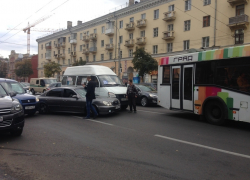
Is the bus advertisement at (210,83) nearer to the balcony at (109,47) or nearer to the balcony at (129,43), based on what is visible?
the balcony at (129,43)

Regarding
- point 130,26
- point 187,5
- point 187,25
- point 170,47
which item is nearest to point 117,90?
point 187,25

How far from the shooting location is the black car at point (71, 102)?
33.3ft

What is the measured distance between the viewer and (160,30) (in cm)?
3625

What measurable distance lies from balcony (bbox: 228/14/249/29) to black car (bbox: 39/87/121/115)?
72.6 feet

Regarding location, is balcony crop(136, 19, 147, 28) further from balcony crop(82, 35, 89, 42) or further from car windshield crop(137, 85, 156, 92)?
car windshield crop(137, 85, 156, 92)

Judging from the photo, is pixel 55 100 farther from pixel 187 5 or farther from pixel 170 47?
pixel 187 5

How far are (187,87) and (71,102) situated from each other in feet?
16.9

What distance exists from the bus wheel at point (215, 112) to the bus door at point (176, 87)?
140 centimetres

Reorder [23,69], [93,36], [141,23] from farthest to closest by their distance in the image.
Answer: [23,69] → [93,36] → [141,23]

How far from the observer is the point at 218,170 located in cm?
443

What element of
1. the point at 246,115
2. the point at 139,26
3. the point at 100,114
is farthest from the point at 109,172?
the point at 139,26

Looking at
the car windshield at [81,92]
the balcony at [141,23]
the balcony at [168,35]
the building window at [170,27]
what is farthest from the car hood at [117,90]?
the balcony at [141,23]

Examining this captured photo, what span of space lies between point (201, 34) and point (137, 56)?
9046 millimetres

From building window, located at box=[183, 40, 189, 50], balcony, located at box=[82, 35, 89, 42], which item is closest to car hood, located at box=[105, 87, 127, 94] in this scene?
building window, located at box=[183, 40, 189, 50]
